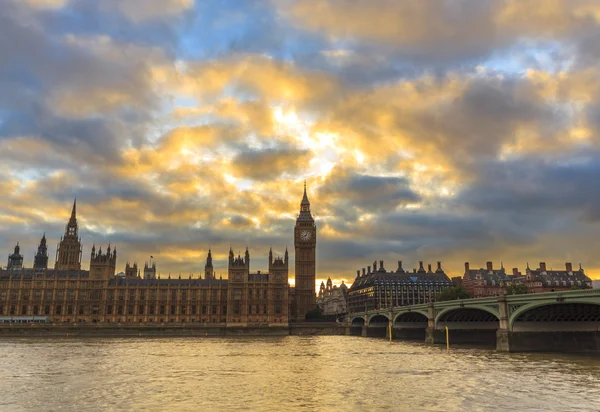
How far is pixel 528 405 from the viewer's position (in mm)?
28969

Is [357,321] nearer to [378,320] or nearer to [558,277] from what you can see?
[378,320]

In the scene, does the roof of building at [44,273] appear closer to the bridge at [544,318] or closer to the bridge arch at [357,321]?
the bridge arch at [357,321]

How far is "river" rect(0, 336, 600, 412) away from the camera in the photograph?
1149 inches

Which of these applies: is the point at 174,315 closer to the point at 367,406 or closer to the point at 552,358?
the point at 552,358

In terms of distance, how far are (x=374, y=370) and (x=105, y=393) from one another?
2445 centimetres

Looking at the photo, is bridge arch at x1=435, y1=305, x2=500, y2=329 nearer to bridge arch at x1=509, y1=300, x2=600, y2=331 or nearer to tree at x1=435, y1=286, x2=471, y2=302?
bridge arch at x1=509, y1=300, x2=600, y2=331

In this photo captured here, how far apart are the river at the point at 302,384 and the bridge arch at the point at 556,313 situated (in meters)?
6.35

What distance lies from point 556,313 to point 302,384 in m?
44.7

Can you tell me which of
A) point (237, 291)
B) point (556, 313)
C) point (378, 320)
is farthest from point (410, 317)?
point (237, 291)

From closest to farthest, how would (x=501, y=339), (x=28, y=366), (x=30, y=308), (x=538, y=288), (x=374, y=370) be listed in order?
1. (x=374, y=370)
2. (x=28, y=366)
3. (x=501, y=339)
4. (x=30, y=308)
5. (x=538, y=288)

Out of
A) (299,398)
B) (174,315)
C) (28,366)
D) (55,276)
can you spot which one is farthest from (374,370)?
(55,276)

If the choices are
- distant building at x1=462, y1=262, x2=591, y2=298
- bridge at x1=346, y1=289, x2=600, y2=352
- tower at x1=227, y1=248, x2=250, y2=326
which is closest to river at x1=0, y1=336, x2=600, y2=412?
bridge at x1=346, y1=289, x2=600, y2=352

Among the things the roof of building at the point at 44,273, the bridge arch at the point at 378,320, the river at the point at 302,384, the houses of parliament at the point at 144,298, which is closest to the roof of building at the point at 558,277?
the bridge arch at the point at 378,320

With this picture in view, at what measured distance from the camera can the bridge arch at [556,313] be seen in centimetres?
6131
